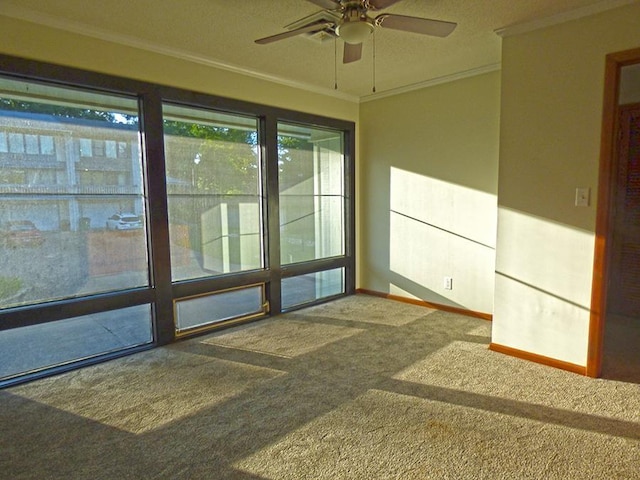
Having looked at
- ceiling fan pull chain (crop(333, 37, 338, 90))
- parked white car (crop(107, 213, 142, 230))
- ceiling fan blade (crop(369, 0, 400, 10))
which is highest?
ceiling fan pull chain (crop(333, 37, 338, 90))

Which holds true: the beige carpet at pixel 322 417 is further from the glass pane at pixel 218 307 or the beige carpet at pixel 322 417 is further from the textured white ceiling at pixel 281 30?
the textured white ceiling at pixel 281 30

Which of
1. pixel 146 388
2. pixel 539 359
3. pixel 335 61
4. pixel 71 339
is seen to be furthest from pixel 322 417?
pixel 335 61

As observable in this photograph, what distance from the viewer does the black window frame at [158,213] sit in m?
2.80

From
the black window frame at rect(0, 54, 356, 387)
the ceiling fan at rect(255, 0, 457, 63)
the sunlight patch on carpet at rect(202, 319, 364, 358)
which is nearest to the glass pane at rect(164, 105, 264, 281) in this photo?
the black window frame at rect(0, 54, 356, 387)

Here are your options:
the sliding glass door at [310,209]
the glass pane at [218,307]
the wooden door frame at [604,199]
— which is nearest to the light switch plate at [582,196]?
the wooden door frame at [604,199]

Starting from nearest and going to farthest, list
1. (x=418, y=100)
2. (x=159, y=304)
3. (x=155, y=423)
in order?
(x=155, y=423), (x=159, y=304), (x=418, y=100)

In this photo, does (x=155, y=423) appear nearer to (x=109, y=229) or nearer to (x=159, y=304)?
(x=159, y=304)

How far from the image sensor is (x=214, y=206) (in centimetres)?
383

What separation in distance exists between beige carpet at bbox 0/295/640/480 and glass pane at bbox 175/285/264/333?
0.38m

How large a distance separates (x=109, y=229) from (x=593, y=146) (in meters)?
3.73

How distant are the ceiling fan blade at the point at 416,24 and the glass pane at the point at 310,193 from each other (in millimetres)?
2174

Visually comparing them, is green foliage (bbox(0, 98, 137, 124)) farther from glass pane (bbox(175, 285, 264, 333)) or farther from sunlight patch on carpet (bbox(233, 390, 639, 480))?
sunlight patch on carpet (bbox(233, 390, 639, 480))

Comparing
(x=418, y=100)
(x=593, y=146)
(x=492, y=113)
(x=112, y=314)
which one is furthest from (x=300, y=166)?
(x=593, y=146)

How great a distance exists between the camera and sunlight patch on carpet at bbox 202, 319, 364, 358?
133 inches
